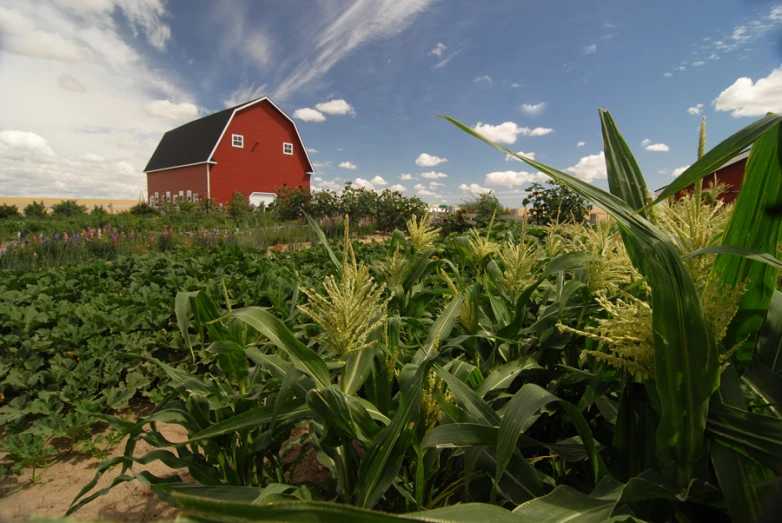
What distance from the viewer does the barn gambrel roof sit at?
26.4 meters

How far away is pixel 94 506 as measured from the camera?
1.85 meters

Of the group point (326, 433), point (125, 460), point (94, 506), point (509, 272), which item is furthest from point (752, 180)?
point (94, 506)

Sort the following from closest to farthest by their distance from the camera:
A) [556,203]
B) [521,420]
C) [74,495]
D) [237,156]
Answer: [521,420]
[74,495]
[556,203]
[237,156]

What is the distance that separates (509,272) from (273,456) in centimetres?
125

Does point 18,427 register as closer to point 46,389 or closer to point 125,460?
point 46,389

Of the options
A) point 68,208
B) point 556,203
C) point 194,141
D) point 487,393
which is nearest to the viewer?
point 487,393

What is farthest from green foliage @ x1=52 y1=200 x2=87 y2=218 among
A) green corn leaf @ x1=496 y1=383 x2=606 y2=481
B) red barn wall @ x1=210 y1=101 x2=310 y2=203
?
green corn leaf @ x1=496 y1=383 x2=606 y2=481

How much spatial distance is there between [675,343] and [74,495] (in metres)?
2.65

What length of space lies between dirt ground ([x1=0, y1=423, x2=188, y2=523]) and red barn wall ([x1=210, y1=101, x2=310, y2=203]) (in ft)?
87.0

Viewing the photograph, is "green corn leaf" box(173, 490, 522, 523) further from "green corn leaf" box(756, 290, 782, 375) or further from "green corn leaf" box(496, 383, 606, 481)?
"green corn leaf" box(756, 290, 782, 375)

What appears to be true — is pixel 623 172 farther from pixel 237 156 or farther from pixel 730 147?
pixel 237 156

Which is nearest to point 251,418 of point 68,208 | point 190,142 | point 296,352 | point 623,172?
point 296,352

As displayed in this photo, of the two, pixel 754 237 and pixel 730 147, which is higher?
pixel 730 147

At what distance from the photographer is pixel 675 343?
77cm
